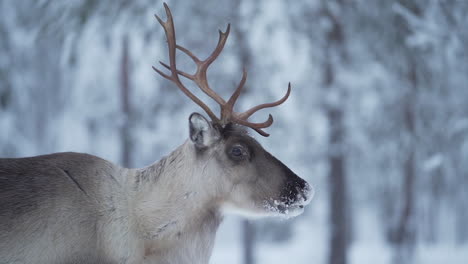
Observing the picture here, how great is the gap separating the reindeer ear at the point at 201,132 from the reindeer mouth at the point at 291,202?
600mm

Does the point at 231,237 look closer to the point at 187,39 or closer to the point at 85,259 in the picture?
the point at 187,39

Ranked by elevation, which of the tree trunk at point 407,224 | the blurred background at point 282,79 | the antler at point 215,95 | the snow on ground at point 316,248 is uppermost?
the blurred background at point 282,79

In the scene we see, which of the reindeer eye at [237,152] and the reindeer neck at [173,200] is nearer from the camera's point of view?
the reindeer neck at [173,200]

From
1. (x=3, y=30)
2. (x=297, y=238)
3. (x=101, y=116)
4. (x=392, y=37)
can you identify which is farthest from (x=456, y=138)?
(x=297, y=238)

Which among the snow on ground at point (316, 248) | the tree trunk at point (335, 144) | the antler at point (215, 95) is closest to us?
the antler at point (215, 95)

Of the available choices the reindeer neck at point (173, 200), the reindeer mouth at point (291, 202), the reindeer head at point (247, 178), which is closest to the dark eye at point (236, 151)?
the reindeer head at point (247, 178)

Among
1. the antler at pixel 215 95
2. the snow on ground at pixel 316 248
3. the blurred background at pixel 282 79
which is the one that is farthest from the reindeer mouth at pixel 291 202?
the blurred background at pixel 282 79

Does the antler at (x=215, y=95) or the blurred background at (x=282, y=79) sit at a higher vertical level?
the blurred background at (x=282, y=79)

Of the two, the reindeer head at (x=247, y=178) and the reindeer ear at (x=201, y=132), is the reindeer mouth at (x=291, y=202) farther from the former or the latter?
the reindeer ear at (x=201, y=132)

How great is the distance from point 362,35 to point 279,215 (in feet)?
29.2

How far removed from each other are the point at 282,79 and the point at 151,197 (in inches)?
374

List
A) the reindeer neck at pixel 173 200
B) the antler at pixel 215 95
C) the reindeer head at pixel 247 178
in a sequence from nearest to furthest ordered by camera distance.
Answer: the reindeer neck at pixel 173 200
the reindeer head at pixel 247 178
the antler at pixel 215 95

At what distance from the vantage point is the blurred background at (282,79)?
10.0m

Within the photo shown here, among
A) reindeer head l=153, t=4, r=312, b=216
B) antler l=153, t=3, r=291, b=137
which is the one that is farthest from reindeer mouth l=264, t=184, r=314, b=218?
antler l=153, t=3, r=291, b=137
